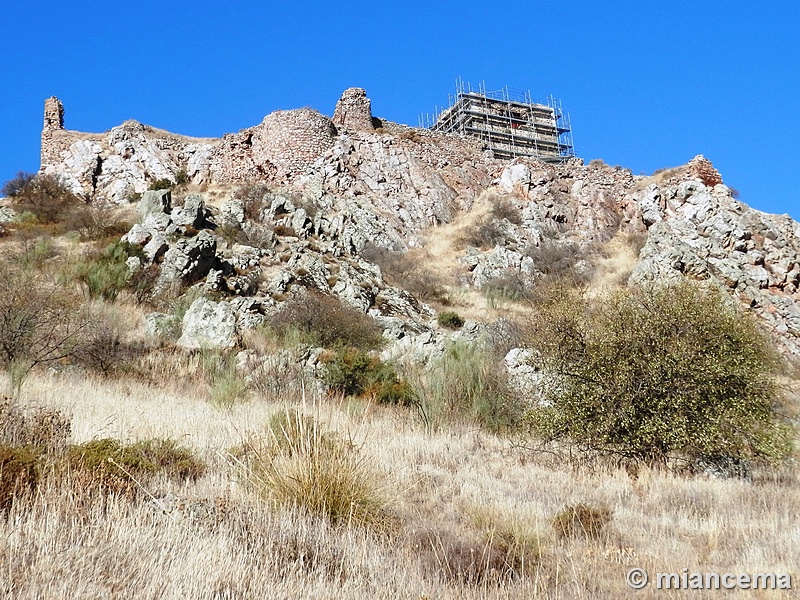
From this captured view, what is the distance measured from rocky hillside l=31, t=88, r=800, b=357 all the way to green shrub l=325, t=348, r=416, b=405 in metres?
1.87

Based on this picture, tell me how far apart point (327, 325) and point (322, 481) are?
784 centimetres

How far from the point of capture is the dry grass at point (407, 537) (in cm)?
240

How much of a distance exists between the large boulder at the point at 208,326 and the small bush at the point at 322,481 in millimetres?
6603

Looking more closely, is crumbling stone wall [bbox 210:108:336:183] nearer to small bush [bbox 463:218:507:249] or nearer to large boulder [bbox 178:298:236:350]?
small bush [bbox 463:218:507:249]

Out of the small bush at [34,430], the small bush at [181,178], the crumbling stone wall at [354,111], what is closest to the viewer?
the small bush at [34,430]

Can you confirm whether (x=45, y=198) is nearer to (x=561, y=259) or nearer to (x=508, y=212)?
(x=508, y=212)

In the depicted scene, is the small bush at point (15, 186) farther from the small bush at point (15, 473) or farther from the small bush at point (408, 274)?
the small bush at point (15, 473)

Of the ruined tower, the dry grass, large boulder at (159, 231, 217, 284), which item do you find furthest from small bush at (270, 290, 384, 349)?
the ruined tower

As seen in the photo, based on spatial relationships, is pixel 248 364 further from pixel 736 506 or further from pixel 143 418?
pixel 736 506

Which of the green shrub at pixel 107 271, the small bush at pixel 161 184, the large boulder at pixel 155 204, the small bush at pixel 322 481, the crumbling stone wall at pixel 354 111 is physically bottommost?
the small bush at pixel 322 481

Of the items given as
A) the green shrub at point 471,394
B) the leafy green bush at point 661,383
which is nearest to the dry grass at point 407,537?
the leafy green bush at point 661,383

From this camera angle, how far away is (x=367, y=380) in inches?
341

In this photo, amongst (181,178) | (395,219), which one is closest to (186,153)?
(181,178)

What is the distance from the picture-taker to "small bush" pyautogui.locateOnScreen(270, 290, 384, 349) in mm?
11086
